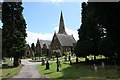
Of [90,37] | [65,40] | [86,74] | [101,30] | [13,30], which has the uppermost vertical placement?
[65,40]

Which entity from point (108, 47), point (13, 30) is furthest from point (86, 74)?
point (13, 30)

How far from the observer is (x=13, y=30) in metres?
50.6

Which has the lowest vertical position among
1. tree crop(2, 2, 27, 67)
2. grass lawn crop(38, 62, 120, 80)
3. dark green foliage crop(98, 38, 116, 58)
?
grass lawn crop(38, 62, 120, 80)

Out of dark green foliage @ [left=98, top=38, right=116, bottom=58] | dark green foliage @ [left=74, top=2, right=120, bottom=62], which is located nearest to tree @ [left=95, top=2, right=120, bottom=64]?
dark green foliage @ [left=74, top=2, right=120, bottom=62]

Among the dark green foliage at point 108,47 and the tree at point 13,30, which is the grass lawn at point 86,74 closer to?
the dark green foliage at point 108,47

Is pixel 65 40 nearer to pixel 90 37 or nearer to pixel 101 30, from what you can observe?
pixel 90 37

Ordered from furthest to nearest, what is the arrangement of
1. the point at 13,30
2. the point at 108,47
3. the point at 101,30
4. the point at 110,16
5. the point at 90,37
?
the point at 13,30
the point at 90,37
the point at 101,30
the point at 108,47
the point at 110,16

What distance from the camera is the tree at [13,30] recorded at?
49969 millimetres

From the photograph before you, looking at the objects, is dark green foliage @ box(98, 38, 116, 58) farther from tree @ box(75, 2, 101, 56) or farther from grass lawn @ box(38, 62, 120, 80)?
grass lawn @ box(38, 62, 120, 80)

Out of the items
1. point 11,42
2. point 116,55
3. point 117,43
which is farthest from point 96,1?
point 11,42

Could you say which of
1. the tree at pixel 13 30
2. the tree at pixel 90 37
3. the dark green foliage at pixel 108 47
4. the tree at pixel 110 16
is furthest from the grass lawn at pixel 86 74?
the tree at pixel 13 30

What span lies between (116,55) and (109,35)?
4.08 meters

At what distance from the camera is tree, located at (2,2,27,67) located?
4997 centimetres

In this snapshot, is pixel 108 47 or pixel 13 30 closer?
pixel 108 47
